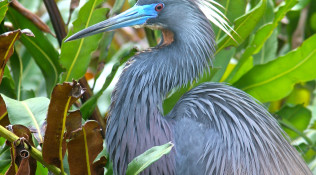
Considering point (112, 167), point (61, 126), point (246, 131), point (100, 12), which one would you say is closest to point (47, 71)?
point (100, 12)

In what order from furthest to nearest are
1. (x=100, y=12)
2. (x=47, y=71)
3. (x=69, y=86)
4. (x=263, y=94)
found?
(x=263, y=94) < (x=47, y=71) < (x=100, y=12) < (x=69, y=86)

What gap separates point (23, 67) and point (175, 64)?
130 cm

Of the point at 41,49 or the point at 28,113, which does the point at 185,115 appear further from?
the point at 41,49

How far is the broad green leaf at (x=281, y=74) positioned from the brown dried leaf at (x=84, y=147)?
1400mm

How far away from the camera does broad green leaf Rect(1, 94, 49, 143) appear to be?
7.85ft

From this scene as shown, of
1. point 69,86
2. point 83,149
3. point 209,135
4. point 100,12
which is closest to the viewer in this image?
point 69,86

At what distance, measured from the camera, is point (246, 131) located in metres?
2.57

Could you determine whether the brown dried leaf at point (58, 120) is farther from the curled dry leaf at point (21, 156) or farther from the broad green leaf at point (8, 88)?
the broad green leaf at point (8, 88)

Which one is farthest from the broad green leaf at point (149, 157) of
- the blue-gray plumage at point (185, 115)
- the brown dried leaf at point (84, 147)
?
the blue-gray plumage at point (185, 115)

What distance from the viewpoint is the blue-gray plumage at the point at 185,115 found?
8.23ft

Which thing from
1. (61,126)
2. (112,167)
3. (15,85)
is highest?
(61,126)

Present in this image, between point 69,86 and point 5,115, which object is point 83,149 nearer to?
point 69,86

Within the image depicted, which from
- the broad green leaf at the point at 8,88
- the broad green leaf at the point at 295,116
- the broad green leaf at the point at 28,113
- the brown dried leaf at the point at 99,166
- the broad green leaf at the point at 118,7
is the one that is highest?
the broad green leaf at the point at 118,7

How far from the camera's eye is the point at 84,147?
7.21 ft
